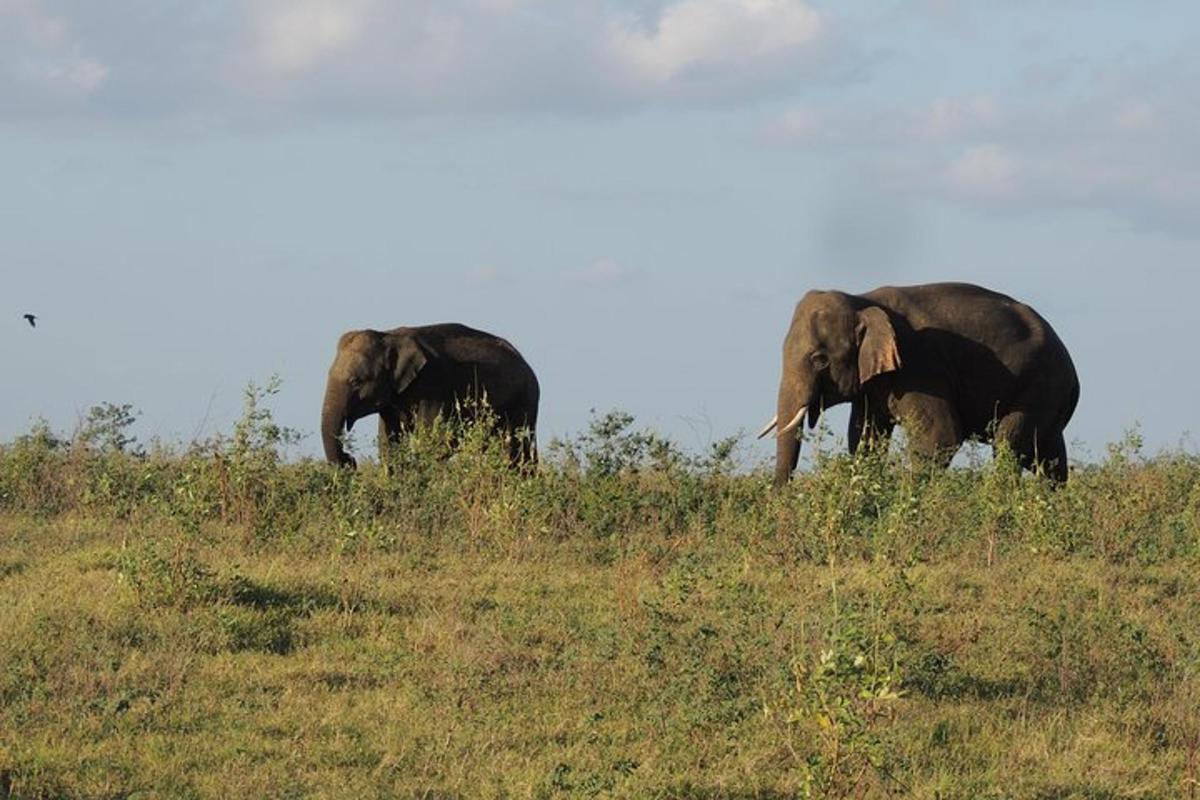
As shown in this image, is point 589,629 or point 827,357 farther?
point 827,357

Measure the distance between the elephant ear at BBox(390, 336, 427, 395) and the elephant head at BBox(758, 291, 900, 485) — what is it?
4385mm

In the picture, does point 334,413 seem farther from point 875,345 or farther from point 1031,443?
point 1031,443

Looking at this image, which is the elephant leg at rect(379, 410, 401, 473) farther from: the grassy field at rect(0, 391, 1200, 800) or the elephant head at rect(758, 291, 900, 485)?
the grassy field at rect(0, 391, 1200, 800)

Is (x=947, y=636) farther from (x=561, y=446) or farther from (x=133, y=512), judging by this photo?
(x=133, y=512)

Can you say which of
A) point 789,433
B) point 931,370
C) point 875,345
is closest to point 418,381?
point 789,433

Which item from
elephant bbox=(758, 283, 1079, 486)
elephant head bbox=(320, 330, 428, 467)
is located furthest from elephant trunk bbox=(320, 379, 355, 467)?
elephant bbox=(758, 283, 1079, 486)

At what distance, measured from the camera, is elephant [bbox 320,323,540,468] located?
21969 mm

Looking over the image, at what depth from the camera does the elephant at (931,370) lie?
2000 centimetres

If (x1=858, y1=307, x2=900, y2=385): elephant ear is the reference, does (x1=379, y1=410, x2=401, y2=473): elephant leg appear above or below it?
below

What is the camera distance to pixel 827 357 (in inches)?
789

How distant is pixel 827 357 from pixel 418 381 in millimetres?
5062

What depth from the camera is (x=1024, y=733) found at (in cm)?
938

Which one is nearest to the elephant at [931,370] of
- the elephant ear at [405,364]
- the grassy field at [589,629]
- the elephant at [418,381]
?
the elephant at [418,381]

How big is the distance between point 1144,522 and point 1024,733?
5.61 meters
